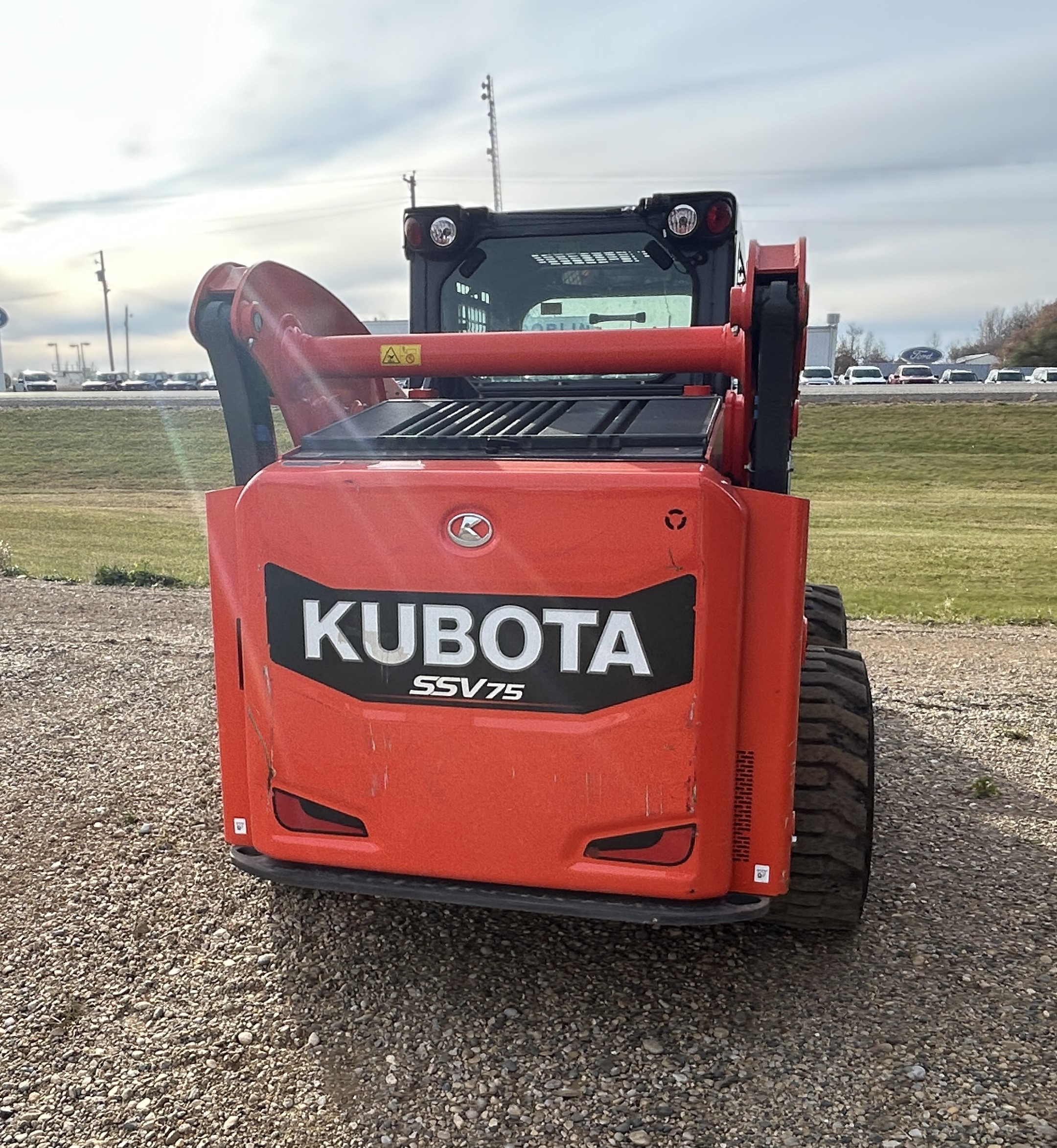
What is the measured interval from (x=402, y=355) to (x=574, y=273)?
1554 mm

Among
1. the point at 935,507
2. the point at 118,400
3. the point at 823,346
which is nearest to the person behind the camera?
the point at 935,507

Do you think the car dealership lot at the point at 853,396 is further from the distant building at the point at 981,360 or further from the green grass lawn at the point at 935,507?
the distant building at the point at 981,360

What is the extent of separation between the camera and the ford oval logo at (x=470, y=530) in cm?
256

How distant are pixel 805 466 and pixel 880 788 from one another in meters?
20.0

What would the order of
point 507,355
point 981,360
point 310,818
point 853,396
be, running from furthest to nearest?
point 981,360, point 853,396, point 507,355, point 310,818

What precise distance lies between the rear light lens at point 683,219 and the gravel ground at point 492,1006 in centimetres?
264

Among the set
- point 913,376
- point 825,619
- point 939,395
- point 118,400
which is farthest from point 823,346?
point 825,619

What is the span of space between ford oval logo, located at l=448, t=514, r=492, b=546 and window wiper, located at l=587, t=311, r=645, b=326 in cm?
198

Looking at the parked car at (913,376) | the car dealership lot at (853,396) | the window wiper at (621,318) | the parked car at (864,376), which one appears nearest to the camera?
the window wiper at (621,318)

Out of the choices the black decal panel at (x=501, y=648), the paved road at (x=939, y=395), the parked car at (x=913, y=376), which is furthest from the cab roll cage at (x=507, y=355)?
the parked car at (x=913, y=376)

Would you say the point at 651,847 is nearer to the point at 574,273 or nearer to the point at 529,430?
the point at 529,430

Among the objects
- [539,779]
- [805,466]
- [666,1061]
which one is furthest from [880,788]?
[805,466]

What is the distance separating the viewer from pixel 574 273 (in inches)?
170

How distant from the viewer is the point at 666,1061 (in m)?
2.74
